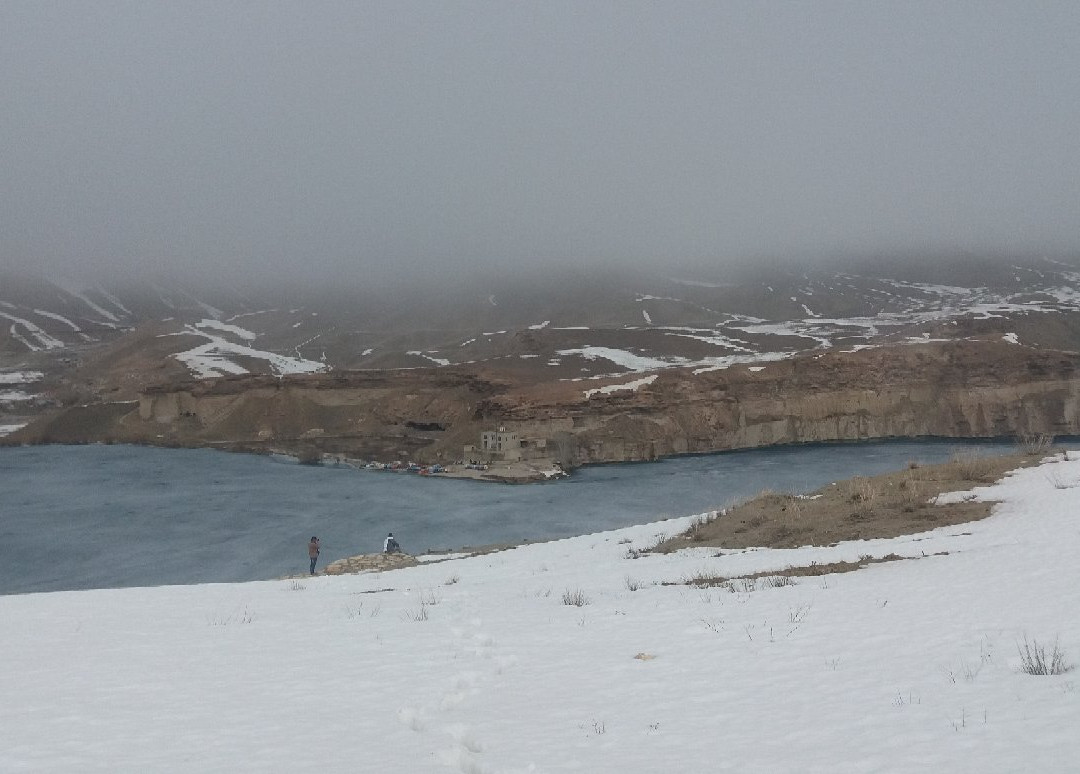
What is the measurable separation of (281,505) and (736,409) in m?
28.1

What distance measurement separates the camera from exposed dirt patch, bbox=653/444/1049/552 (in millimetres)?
12531

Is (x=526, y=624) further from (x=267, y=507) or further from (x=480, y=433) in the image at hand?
(x=480, y=433)

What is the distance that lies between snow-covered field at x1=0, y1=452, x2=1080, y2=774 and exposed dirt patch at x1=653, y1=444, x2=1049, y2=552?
84.6 inches

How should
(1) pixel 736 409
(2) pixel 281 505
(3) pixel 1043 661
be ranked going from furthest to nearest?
(1) pixel 736 409 → (2) pixel 281 505 → (3) pixel 1043 661

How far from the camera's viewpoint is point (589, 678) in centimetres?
577

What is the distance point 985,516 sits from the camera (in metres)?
12.2

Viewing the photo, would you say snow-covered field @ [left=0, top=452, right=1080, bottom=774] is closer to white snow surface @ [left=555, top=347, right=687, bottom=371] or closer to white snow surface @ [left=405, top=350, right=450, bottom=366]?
white snow surface @ [left=555, top=347, right=687, bottom=371]

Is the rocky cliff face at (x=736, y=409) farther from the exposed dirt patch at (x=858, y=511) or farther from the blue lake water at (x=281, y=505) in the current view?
the exposed dirt patch at (x=858, y=511)

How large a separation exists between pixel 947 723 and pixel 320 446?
50.4 meters

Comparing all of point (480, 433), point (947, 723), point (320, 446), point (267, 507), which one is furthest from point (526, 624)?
point (320, 446)

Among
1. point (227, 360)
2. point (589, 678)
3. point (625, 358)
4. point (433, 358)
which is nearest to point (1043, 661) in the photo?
point (589, 678)

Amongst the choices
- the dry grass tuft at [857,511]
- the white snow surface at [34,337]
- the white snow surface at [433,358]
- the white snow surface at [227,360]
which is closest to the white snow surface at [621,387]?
the white snow surface at [433,358]

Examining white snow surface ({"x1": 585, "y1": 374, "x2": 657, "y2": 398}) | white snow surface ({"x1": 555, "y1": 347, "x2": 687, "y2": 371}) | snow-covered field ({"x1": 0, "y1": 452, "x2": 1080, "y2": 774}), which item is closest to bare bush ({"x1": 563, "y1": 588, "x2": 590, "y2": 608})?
snow-covered field ({"x1": 0, "y1": 452, "x2": 1080, "y2": 774})

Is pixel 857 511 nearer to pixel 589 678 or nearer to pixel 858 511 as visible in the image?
pixel 858 511
